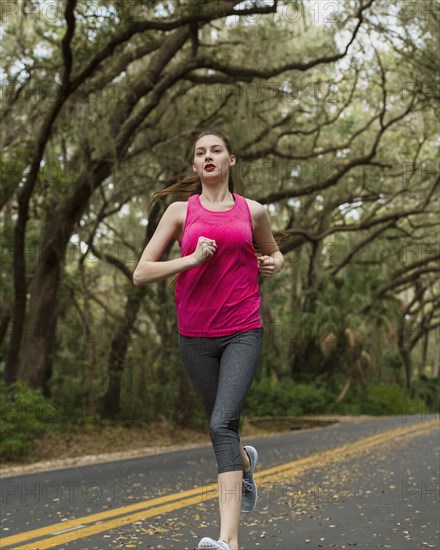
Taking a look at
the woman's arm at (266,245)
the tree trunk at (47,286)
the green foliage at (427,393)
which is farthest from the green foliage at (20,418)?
the green foliage at (427,393)

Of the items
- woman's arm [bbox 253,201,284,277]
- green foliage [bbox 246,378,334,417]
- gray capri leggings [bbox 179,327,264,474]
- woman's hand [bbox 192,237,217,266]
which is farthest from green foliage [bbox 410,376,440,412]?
woman's hand [bbox 192,237,217,266]

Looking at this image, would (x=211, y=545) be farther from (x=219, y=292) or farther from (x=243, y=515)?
(x=243, y=515)

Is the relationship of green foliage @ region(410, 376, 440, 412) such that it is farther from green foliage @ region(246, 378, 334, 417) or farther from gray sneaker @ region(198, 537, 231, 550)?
gray sneaker @ region(198, 537, 231, 550)

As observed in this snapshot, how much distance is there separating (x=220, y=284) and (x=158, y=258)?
0.33 m

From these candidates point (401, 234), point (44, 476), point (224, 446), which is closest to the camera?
point (224, 446)

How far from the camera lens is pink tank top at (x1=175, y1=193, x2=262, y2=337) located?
358cm

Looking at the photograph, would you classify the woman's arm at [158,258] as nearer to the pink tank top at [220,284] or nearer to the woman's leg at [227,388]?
the pink tank top at [220,284]

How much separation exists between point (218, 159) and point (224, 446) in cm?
128

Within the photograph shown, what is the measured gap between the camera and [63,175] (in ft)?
48.7

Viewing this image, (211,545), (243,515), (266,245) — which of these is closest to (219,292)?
(266,245)

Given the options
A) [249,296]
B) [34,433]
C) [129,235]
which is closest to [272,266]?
[249,296]

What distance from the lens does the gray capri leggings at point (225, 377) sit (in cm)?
350

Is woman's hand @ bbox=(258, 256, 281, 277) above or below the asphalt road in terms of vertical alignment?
above

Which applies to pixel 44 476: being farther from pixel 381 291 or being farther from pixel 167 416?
pixel 381 291
